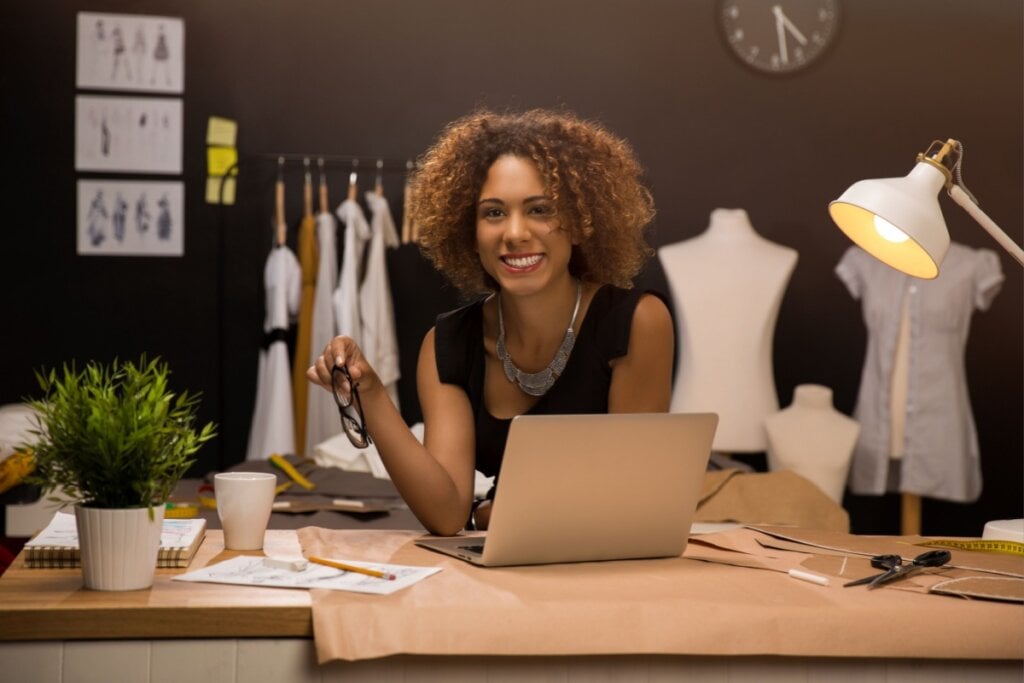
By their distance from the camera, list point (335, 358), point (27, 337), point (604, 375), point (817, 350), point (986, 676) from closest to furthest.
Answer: point (986, 676), point (335, 358), point (604, 375), point (27, 337), point (817, 350)

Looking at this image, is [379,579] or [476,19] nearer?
[379,579]

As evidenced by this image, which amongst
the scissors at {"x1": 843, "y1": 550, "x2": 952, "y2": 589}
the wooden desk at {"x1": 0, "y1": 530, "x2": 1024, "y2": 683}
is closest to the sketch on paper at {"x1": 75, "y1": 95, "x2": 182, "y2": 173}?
the wooden desk at {"x1": 0, "y1": 530, "x2": 1024, "y2": 683}

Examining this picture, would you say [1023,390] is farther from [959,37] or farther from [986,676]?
[986,676]

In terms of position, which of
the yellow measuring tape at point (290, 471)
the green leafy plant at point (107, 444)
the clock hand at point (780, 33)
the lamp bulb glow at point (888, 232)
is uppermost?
the clock hand at point (780, 33)

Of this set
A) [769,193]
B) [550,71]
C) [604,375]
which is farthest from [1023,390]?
[604,375]

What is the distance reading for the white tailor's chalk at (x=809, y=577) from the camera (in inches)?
58.7

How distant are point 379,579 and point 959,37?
16.4 ft

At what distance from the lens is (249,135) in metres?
5.32

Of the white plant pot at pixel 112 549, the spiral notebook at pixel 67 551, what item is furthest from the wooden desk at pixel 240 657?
the spiral notebook at pixel 67 551

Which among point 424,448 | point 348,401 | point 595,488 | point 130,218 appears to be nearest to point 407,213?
point 130,218

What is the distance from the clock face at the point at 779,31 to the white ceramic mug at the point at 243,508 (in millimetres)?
4316

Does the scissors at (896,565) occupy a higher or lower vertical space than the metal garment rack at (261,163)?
lower

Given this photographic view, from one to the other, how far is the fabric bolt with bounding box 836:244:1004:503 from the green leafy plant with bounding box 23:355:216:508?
3827 mm

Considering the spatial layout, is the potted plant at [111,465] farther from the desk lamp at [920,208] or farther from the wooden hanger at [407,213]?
the wooden hanger at [407,213]
